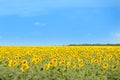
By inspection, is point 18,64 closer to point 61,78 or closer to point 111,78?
point 61,78

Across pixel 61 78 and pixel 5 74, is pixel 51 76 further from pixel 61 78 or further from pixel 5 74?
pixel 5 74

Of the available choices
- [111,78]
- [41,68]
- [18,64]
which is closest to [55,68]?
[41,68]

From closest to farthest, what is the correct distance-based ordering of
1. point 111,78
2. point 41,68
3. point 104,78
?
1. point 41,68
2. point 104,78
3. point 111,78

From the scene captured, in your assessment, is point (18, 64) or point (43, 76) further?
point (18, 64)

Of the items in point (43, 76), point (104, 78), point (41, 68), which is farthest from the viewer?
point (104, 78)

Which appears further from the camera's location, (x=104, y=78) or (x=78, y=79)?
(x=104, y=78)

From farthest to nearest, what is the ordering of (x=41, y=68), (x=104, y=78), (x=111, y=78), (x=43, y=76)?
(x=111, y=78)
(x=104, y=78)
(x=41, y=68)
(x=43, y=76)

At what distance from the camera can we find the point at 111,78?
13.4 m

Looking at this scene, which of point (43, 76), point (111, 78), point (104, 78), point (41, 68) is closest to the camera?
point (43, 76)

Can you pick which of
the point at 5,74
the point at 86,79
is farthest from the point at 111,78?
the point at 5,74

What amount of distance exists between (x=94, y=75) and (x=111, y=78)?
1.42 metres

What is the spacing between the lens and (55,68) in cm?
1182

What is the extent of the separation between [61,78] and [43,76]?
52cm

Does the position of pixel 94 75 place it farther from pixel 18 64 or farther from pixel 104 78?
pixel 18 64
